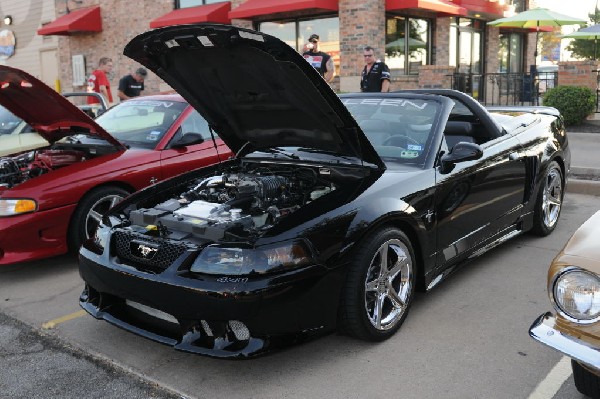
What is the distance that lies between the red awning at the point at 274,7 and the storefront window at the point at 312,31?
0.49 meters

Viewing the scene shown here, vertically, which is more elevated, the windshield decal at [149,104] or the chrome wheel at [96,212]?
the windshield decal at [149,104]

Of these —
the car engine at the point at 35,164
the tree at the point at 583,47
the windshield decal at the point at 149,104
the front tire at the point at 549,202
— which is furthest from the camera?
the tree at the point at 583,47

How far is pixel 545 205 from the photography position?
553 cm

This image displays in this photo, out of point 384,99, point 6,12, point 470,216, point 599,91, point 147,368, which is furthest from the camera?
point 6,12

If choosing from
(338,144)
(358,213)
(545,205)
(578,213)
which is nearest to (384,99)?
(338,144)

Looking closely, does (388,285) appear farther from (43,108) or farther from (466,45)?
(466,45)

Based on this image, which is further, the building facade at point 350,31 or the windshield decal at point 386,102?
the building facade at point 350,31

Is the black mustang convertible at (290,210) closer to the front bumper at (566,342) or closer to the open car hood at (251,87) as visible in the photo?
the open car hood at (251,87)

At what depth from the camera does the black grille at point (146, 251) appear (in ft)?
10.3

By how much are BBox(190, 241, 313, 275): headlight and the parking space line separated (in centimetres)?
134

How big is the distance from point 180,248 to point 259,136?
5.11 feet

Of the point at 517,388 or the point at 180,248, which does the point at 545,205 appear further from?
the point at 180,248

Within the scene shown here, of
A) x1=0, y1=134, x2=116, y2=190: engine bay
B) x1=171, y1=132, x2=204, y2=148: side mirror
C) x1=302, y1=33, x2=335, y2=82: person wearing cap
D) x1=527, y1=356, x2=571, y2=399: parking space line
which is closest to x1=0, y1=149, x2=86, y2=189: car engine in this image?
x1=0, y1=134, x2=116, y2=190: engine bay

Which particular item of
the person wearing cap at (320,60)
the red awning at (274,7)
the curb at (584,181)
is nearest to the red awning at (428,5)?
the red awning at (274,7)
